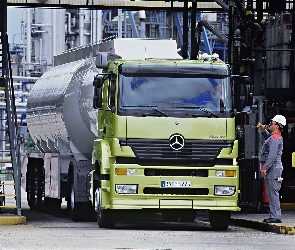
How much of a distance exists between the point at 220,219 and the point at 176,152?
1627 millimetres

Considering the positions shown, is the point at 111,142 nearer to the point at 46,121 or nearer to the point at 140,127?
the point at 140,127

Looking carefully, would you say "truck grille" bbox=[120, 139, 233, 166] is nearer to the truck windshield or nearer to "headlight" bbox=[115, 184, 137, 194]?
"headlight" bbox=[115, 184, 137, 194]

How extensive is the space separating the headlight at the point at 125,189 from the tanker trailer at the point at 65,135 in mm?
2796

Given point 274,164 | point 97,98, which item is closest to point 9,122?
point 97,98

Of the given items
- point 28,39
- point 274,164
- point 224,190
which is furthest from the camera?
point 28,39

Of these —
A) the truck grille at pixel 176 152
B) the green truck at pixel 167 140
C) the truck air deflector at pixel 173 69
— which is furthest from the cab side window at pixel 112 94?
the truck grille at pixel 176 152

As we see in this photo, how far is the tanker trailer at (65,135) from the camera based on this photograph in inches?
928

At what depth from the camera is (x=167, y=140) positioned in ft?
65.9

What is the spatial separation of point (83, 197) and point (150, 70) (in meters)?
4.01

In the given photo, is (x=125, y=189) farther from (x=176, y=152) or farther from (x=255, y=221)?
(x=255, y=221)

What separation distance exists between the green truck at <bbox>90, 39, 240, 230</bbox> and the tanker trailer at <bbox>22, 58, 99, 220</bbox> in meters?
2.66

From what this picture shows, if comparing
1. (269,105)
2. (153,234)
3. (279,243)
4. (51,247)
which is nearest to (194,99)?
(153,234)

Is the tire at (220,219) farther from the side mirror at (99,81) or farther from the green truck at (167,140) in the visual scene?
the side mirror at (99,81)

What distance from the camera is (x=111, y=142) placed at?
20.3 metres
